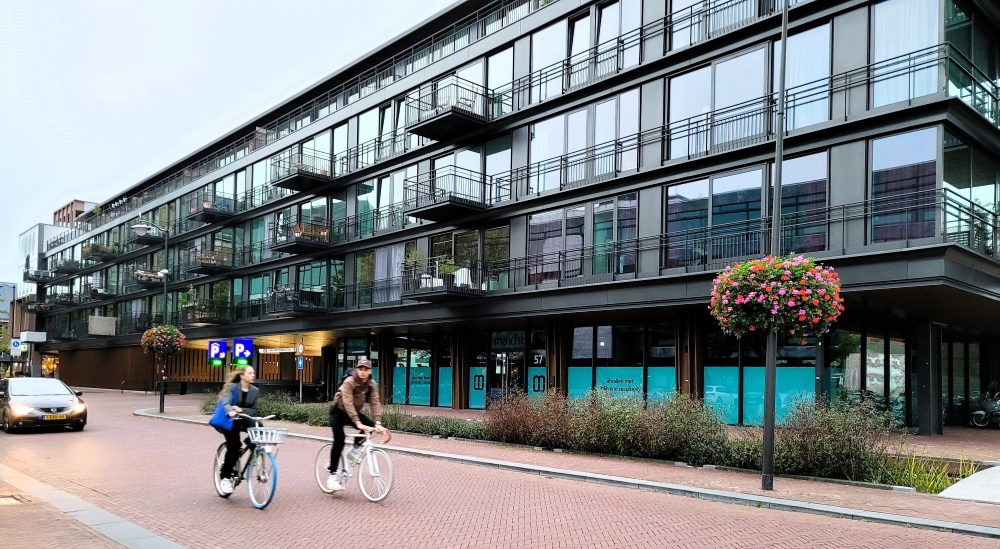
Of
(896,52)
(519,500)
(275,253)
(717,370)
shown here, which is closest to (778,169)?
(519,500)

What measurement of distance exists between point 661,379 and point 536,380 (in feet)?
16.9

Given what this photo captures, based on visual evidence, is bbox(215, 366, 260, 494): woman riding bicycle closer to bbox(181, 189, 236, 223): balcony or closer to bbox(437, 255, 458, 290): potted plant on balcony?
bbox(437, 255, 458, 290): potted plant on balcony

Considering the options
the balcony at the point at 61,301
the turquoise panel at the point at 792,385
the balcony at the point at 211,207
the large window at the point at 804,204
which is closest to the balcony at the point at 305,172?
the balcony at the point at 211,207

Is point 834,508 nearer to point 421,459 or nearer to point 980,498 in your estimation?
point 980,498

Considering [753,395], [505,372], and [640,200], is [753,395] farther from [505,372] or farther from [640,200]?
[505,372]

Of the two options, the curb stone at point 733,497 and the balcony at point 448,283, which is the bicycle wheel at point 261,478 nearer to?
the curb stone at point 733,497

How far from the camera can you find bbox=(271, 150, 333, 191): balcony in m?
33.4

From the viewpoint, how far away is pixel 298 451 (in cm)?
1521

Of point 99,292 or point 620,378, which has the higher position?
point 99,292

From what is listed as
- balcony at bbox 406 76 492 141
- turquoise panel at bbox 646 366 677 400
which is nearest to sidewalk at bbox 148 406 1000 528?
turquoise panel at bbox 646 366 677 400

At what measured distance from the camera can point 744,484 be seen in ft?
36.0

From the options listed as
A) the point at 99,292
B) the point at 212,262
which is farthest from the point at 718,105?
the point at 99,292

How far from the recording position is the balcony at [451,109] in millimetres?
25812

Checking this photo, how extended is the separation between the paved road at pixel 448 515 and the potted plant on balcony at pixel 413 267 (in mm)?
15002
